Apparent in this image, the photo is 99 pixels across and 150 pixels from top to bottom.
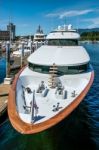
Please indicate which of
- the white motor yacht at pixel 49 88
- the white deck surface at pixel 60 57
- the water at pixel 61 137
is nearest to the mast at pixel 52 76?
the white motor yacht at pixel 49 88

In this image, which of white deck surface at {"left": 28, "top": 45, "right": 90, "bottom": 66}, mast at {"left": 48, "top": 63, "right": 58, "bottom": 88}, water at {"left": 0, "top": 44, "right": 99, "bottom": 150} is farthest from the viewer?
white deck surface at {"left": 28, "top": 45, "right": 90, "bottom": 66}

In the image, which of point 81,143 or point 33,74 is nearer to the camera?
point 81,143

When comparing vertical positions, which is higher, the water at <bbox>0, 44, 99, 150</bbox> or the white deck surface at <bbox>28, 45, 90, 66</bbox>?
the white deck surface at <bbox>28, 45, 90, 66</bbox>

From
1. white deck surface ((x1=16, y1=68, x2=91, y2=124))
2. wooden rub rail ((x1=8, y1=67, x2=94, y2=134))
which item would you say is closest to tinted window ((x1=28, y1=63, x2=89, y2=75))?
white deck surface ((x1=16, y1=68, x2=91, y2=124))

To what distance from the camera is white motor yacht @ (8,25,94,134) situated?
14.2m

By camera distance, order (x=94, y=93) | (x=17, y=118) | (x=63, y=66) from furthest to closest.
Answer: (x=94, y=93) < (x=63, y=66) < (x=17, y=118)

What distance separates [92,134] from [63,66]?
17.5 feet

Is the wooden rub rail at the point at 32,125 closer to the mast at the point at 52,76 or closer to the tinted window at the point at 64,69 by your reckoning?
the mast at the point at 52,76

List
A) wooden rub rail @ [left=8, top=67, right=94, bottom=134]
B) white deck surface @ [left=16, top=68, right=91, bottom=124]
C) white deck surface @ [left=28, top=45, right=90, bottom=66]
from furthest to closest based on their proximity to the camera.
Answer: white deck surface @ [left=28, top=45, right=90, bottom=66]
white deck surface @ [left=16, top=68, right=91, bottom=124]
wooden rub rail @ [left=8, top=67, right=94, bottom=134]

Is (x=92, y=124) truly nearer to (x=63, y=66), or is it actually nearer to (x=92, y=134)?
(x=92, y=134)

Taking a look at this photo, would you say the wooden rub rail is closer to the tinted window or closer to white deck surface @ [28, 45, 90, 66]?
the tinted window

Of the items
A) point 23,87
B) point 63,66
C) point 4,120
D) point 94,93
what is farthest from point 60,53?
point 94,93

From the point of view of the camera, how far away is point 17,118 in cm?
1438

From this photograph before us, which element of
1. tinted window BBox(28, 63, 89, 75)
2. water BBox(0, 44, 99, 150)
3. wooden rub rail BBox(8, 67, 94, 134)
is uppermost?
tinted window BBox(28, 63, 89, 75)
